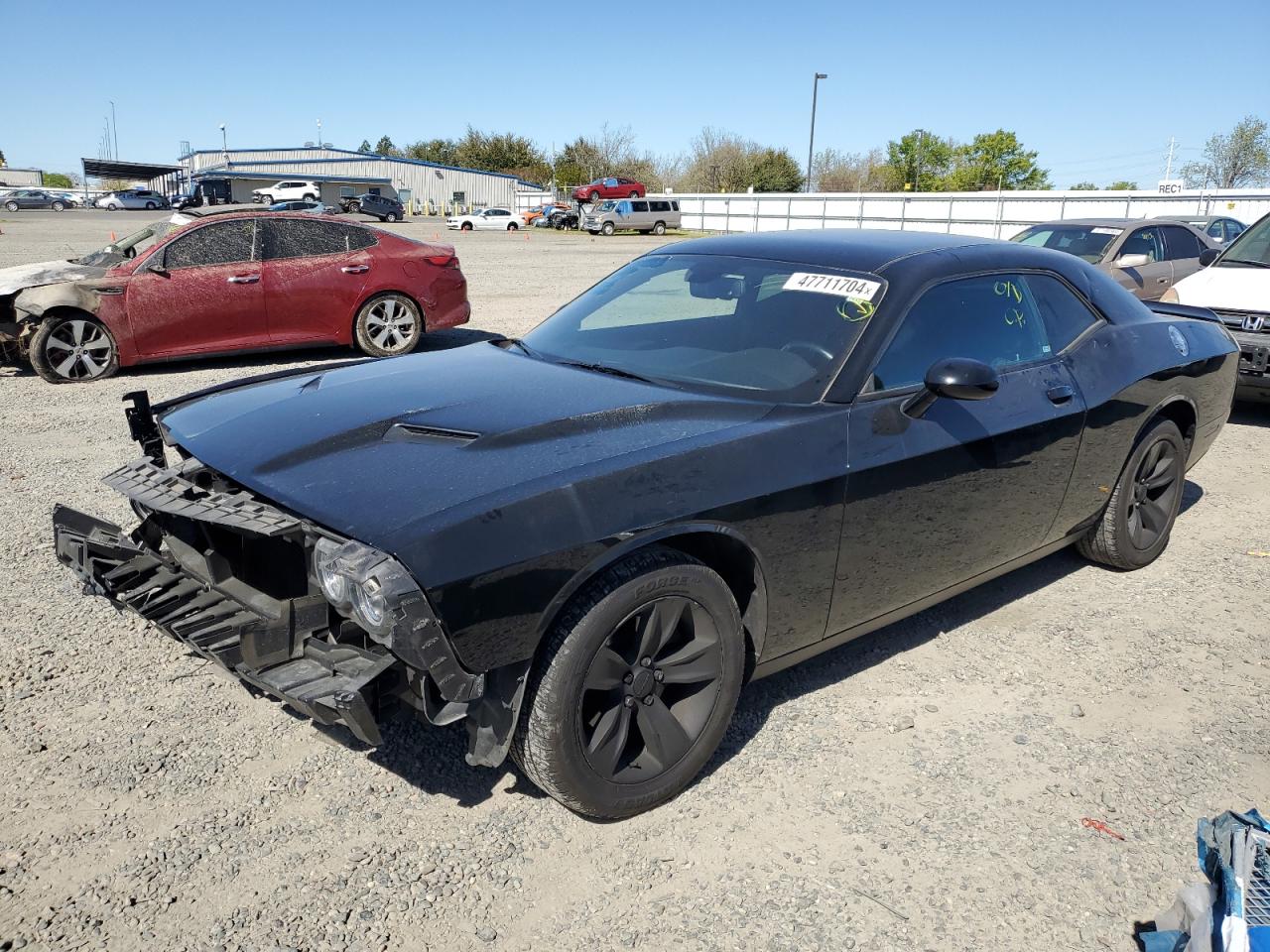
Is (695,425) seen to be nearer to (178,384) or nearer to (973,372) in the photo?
(973,372)

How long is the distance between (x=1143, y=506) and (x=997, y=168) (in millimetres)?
84564

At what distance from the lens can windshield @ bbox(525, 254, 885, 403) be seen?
11.0 ft

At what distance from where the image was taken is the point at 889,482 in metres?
3.22

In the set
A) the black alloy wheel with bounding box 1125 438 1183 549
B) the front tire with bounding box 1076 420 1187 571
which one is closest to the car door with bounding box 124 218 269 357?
the front tire with bounding box 1076 420 1187 571

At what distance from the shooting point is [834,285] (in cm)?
355

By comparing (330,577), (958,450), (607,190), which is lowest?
(330,577)

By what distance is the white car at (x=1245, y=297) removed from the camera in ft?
24.5

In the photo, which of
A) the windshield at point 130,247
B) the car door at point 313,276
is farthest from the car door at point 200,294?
the windshield at point 130,247

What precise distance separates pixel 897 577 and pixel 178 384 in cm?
746

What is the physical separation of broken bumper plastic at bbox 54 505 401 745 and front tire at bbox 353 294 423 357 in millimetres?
7053

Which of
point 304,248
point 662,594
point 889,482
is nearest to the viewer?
point 662,594

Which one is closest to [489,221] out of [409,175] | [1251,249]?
[409,175]

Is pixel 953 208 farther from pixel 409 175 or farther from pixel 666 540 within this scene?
pixel 409 175

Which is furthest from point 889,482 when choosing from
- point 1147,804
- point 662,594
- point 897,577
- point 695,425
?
point 1147,804
